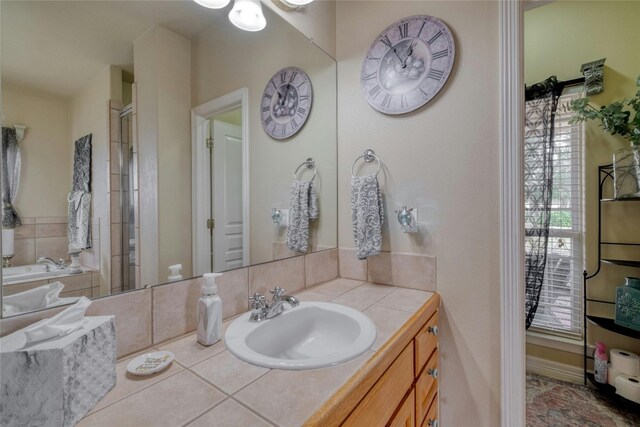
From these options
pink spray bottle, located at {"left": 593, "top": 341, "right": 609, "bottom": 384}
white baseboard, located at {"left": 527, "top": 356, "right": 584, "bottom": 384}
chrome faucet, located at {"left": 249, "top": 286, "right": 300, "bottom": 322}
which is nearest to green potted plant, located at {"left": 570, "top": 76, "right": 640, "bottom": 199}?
pink spray bottle, located at {"left": 593, "top": 341, "right": 609, "bottom": 384}

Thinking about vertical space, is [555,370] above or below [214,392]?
below

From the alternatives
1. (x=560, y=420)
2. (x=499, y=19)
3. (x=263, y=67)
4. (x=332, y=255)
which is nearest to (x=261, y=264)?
(x=332, y=255)

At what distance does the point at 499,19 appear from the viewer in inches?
43.0

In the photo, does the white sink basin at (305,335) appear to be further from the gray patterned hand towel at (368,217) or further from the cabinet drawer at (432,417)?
the cabinet drawer at (432,417)

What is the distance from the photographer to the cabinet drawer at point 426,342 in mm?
939

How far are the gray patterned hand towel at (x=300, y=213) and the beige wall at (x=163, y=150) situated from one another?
20.1 inches

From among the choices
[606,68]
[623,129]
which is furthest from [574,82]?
[623,129]

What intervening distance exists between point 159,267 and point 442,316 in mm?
1144

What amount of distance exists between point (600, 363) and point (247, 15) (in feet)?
9.15

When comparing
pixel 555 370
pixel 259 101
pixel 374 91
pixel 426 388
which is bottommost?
pixel 555 370

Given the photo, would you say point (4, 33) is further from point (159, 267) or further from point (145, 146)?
point (159, 267)

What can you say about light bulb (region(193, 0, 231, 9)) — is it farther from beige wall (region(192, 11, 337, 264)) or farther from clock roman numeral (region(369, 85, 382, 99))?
clock roman numeral (region(369, 85, 382, 99))

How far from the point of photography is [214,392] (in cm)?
54

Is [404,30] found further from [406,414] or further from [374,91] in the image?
[406,414]
